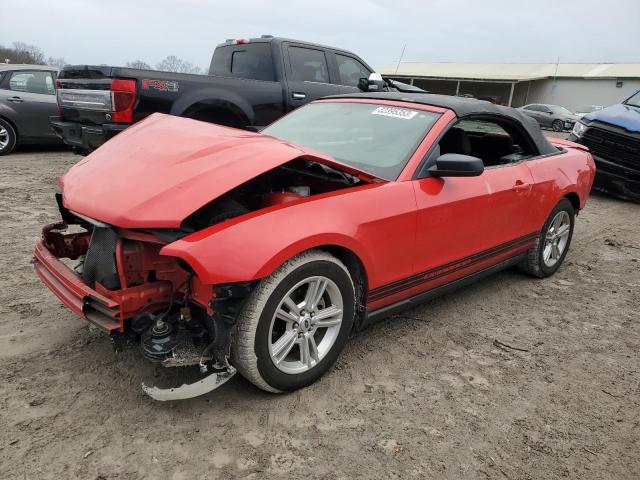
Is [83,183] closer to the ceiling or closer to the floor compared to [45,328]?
closer to the ceiling

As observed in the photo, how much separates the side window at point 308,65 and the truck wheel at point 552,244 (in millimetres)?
3910

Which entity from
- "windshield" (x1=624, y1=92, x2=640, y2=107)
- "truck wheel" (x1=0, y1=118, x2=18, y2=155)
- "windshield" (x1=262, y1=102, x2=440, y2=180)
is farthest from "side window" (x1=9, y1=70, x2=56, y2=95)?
"windshield" (x1=624, y1=92, x2=640, y2=107)

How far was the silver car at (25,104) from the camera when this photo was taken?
8.34 m

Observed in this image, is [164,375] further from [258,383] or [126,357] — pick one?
[258,383]

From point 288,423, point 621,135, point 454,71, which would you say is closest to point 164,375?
point 288,423

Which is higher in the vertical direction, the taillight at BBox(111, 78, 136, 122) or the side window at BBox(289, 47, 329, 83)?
the side window at BBox(289, 47, 329, 83)

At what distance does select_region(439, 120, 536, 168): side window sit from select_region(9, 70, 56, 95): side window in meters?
7.67

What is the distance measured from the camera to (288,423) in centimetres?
232

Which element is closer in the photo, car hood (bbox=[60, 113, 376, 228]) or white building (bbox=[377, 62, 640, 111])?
car hood (bbox=[60, 113, 376, 228])

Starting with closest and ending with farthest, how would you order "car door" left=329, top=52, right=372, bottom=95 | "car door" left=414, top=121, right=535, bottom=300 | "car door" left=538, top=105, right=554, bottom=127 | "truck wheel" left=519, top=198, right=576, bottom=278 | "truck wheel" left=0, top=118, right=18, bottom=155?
"car door" left=414, top=121, right=535, bottom=300 < "truck wheel" left=519, top=198, right=576, bottom=278 < "car door" left=329, top=52, right=372, bottom=95 < "truck wheel" left=0, top=118, right=18, bottom=155 < "car door" left=538, top=105, right=554, bottom=127

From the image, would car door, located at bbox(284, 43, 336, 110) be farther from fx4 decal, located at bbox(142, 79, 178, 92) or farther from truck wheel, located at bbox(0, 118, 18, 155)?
truck wheel, located at bbox(0, 118, 18, 155)

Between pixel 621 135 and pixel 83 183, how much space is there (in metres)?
7.97

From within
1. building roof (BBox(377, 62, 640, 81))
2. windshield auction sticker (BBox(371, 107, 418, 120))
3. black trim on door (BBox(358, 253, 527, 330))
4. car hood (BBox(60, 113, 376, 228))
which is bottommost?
black trim on door (BBox(358, 253, 527, 330))

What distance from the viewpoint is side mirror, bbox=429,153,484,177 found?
2.88m
